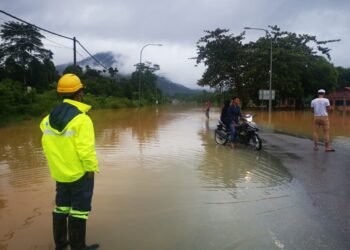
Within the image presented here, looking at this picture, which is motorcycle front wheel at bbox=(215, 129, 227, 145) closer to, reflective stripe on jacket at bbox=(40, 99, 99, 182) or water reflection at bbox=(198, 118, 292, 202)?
water reflection at bbox=(198, 118, 292, 202)

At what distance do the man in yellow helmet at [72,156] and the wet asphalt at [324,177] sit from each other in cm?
279

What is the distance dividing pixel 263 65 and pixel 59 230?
45125mm

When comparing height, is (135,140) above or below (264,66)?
below

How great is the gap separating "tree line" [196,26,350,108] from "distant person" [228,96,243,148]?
34337mm

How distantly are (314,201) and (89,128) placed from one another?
3.81m

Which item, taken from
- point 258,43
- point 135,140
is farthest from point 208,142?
point 258,43

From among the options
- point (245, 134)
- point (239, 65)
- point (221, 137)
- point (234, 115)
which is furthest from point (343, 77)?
point (245, 134)

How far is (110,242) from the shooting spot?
15.0ft

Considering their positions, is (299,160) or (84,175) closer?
(84,175)

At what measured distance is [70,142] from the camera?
402cm

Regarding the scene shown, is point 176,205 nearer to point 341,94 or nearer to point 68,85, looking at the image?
point 68,85

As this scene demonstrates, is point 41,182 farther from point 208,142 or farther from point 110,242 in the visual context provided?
point 208,142

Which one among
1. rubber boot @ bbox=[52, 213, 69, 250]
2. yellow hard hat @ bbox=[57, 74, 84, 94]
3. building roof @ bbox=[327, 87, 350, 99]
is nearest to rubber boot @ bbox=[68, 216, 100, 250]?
rubber boot @ bbox=[52, 213, 69, 250]

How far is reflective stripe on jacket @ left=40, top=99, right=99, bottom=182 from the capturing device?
3979 mm
